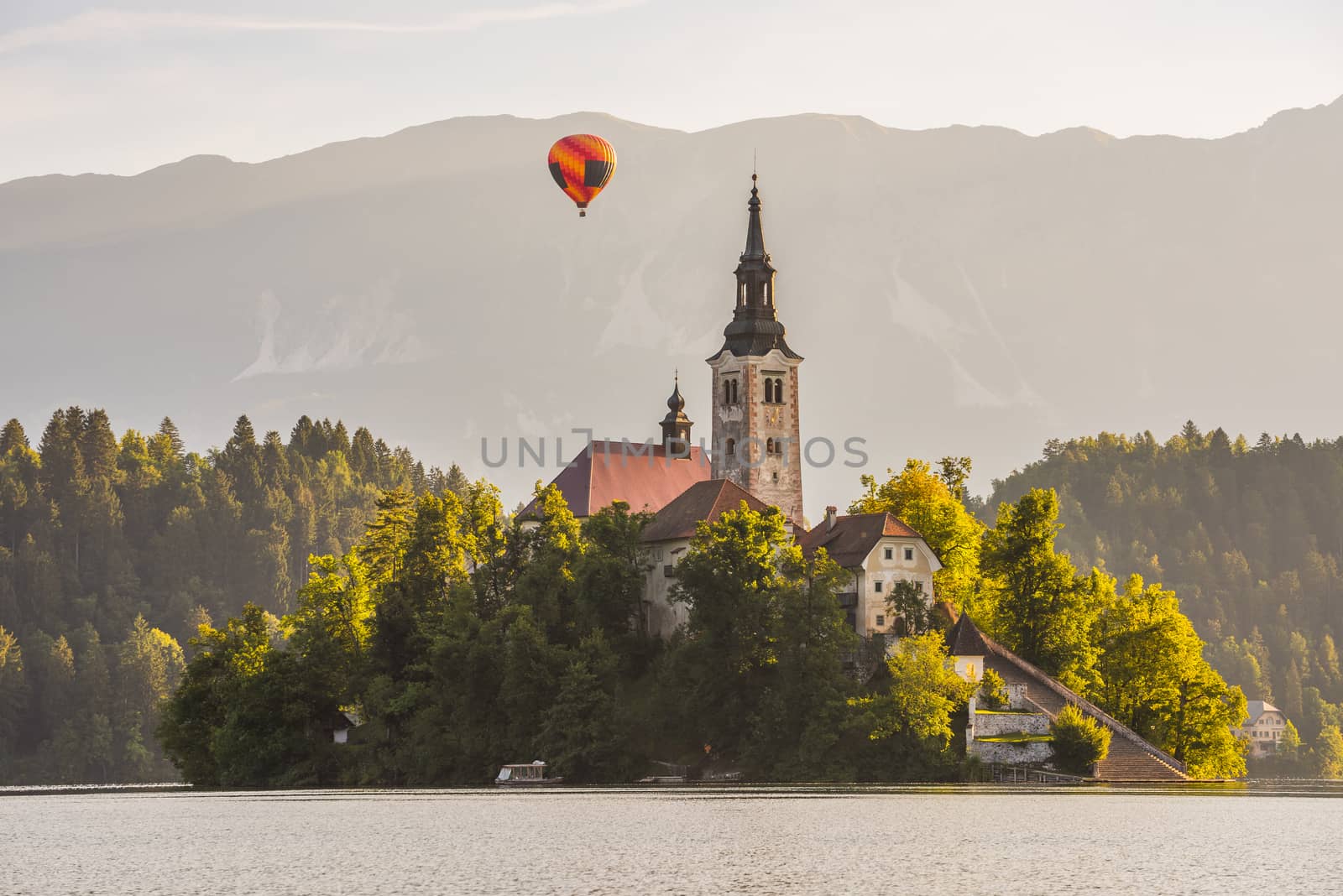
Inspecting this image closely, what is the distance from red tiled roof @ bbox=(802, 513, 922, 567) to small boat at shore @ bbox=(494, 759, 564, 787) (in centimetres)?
1681

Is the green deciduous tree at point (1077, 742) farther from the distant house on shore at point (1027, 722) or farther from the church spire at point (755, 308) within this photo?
the church spire at point (755, 308)

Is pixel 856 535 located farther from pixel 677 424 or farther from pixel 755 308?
pixel 677 424

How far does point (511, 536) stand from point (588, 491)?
14.2 meters

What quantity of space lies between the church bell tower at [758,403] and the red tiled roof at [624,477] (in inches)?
185

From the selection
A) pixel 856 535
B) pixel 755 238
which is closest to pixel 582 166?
pixel 755 238

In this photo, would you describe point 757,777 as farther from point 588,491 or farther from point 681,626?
point 588,491

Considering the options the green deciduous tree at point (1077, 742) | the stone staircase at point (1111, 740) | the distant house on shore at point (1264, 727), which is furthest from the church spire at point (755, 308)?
the distant house on shore at point (1264, 727)

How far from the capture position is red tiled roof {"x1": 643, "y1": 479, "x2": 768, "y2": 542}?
101 meters

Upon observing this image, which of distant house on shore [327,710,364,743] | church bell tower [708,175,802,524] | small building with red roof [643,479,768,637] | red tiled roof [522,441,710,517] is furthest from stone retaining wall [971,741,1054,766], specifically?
red tiled roof [522,441,710,517]

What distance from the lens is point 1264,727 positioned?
191625mm

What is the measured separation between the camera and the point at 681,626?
95625 mm

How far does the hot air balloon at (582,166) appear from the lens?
367 ft

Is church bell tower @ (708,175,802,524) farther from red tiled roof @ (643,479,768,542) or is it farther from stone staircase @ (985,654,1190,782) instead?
stone staircase @ (985,654,1190,782)

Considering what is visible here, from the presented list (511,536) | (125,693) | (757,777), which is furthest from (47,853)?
(125,693)
